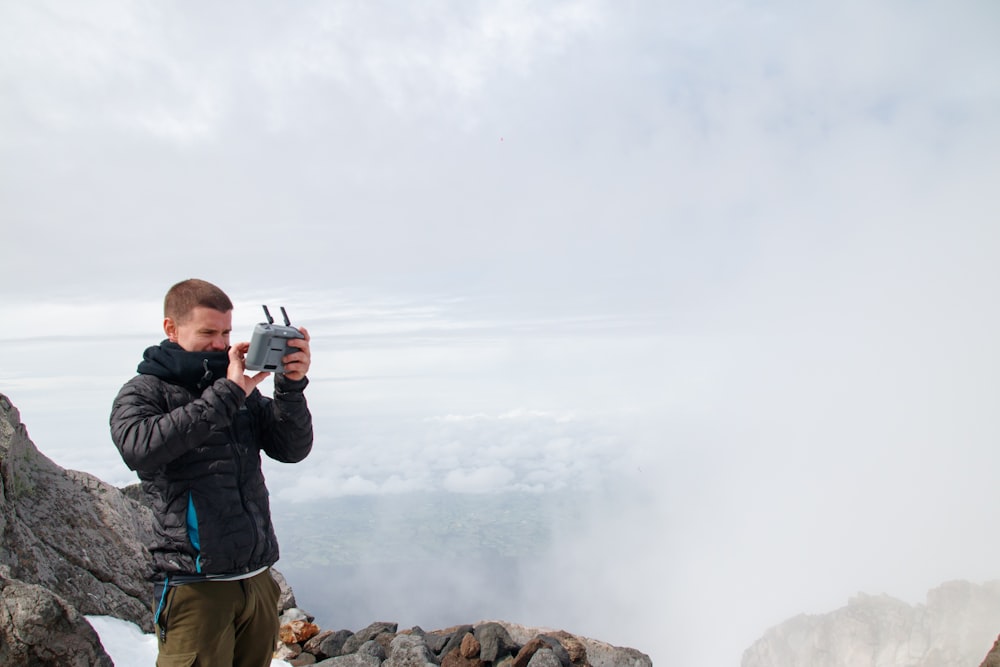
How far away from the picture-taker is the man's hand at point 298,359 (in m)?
4.20

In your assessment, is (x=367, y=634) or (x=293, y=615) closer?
(x=367, y=634)

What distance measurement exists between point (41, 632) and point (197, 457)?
2.76 meters

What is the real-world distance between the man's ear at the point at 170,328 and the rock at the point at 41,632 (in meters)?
2.83

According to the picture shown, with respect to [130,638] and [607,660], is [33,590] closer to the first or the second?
[130,638]

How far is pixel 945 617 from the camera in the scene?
11456 cm

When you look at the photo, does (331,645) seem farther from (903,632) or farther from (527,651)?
(903,632)

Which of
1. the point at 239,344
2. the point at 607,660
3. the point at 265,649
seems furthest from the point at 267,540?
the point at 607,660

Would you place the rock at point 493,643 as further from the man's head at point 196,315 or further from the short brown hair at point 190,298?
the short brown hair at point 190,298

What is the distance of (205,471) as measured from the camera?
163 inches

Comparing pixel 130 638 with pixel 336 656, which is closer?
pixel 130 638

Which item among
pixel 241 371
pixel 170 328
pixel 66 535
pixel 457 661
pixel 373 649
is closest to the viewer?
pixel 241 371

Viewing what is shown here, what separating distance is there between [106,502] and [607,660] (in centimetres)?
699

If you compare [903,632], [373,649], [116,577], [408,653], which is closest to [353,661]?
[373,649]

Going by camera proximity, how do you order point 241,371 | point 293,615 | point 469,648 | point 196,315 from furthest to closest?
point 293,615
point 469,648
point 196,315
point 241,371
